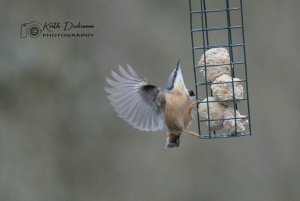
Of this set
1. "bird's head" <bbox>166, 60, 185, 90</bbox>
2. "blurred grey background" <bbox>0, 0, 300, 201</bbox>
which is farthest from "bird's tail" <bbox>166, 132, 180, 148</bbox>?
"blurred grey background" <bbox>0, 0, 300, 201</bbox>

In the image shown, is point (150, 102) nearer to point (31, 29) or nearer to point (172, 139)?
point (172, 139)

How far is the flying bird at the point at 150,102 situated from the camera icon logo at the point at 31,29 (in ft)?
6.40

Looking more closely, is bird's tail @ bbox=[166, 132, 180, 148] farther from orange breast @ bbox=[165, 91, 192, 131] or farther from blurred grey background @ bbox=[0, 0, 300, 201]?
blurred grey background @ bbox=[0, 0, 300, 201]

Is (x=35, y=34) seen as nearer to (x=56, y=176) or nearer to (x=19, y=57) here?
(x=19, y=57)

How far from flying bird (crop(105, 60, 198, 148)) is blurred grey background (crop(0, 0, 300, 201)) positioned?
1.68 m

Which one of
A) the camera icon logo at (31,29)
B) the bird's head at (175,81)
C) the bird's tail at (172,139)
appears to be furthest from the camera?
the camera icon logo at (31,29)

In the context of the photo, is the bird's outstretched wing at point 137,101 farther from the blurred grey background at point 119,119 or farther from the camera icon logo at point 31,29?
the camera icon logo at point 31,29

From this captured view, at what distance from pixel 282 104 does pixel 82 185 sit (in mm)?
1951

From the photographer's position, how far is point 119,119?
5.90 meters

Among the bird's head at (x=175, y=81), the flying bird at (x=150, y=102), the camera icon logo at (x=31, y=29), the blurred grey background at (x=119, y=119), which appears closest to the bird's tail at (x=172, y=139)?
the flying bird at (x=150, y=102)

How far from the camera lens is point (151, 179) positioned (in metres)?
6.04

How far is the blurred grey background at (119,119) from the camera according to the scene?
5703 millimetres

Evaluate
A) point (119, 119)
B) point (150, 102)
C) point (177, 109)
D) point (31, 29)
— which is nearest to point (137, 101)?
point (150, 102)

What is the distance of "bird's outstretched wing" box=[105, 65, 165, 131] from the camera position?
3.92 metres
